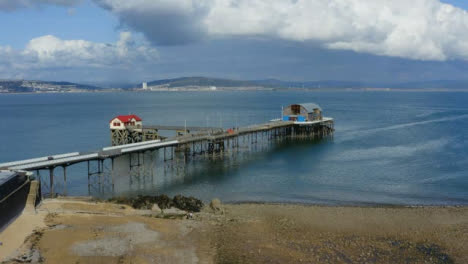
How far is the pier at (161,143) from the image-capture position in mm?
36844

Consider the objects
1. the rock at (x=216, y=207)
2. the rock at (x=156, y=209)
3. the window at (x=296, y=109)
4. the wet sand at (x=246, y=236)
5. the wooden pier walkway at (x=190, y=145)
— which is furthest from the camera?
the window at (x=296, y=109)

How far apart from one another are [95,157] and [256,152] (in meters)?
27.7

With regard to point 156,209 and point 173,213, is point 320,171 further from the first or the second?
point 156,209

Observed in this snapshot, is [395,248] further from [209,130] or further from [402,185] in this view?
[209,130]

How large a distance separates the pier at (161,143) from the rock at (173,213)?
10528mm

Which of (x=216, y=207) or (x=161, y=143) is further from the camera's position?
(x=161, y=143)

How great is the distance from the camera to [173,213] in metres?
29.7

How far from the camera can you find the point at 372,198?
120 feet

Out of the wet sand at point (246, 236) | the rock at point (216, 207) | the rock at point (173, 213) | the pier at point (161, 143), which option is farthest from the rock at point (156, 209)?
the pier at point (161, 143)

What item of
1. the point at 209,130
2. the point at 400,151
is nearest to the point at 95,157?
the point at 209,130

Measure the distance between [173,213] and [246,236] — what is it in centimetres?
612

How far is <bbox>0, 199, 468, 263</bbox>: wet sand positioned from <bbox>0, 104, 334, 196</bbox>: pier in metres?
7.42

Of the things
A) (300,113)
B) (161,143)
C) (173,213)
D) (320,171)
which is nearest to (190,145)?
(161,143)

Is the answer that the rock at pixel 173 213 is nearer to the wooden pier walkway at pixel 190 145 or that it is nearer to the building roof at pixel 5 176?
the building roof at pixel 5 176
